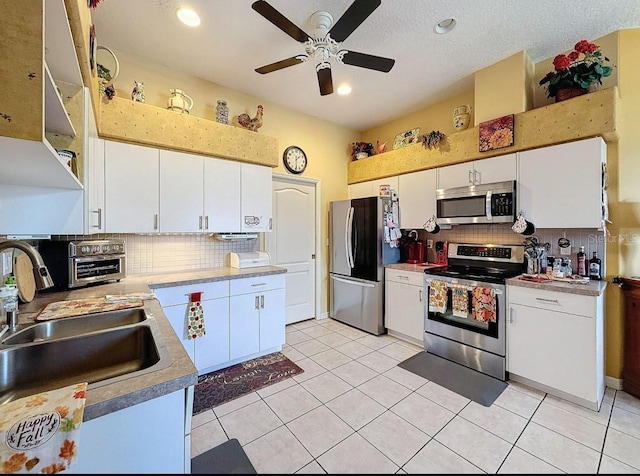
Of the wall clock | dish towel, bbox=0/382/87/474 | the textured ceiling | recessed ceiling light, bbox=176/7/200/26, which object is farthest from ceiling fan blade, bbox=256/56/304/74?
dish towel, bbox=0/382/87/474

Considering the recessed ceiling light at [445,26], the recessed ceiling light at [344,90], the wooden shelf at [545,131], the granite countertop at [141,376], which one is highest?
the recessed ceiling light at [344,90]

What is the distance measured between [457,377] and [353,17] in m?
2.81

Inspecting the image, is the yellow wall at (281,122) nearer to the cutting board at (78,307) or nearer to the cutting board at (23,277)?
the cutting board at (23,277)

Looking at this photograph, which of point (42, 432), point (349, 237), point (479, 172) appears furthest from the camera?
point (349, 237)

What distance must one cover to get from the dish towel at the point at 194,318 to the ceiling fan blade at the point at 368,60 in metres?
2.23

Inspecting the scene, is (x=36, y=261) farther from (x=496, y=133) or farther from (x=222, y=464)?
(x=496, y=133)

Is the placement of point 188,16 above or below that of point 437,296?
above

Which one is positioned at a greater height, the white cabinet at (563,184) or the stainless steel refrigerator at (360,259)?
the white cabinet at (563,184)

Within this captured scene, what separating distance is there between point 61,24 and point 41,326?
128 cm

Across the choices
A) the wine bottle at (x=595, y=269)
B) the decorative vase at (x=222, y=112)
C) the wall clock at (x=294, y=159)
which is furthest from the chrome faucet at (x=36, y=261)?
the wine bottle at (x=595, y=269)

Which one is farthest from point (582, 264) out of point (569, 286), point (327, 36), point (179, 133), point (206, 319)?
point (179, 133)

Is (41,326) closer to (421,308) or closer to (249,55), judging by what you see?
(249,55)

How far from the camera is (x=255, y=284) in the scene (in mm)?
2754

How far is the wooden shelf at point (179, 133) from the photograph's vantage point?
2250 millimetres
